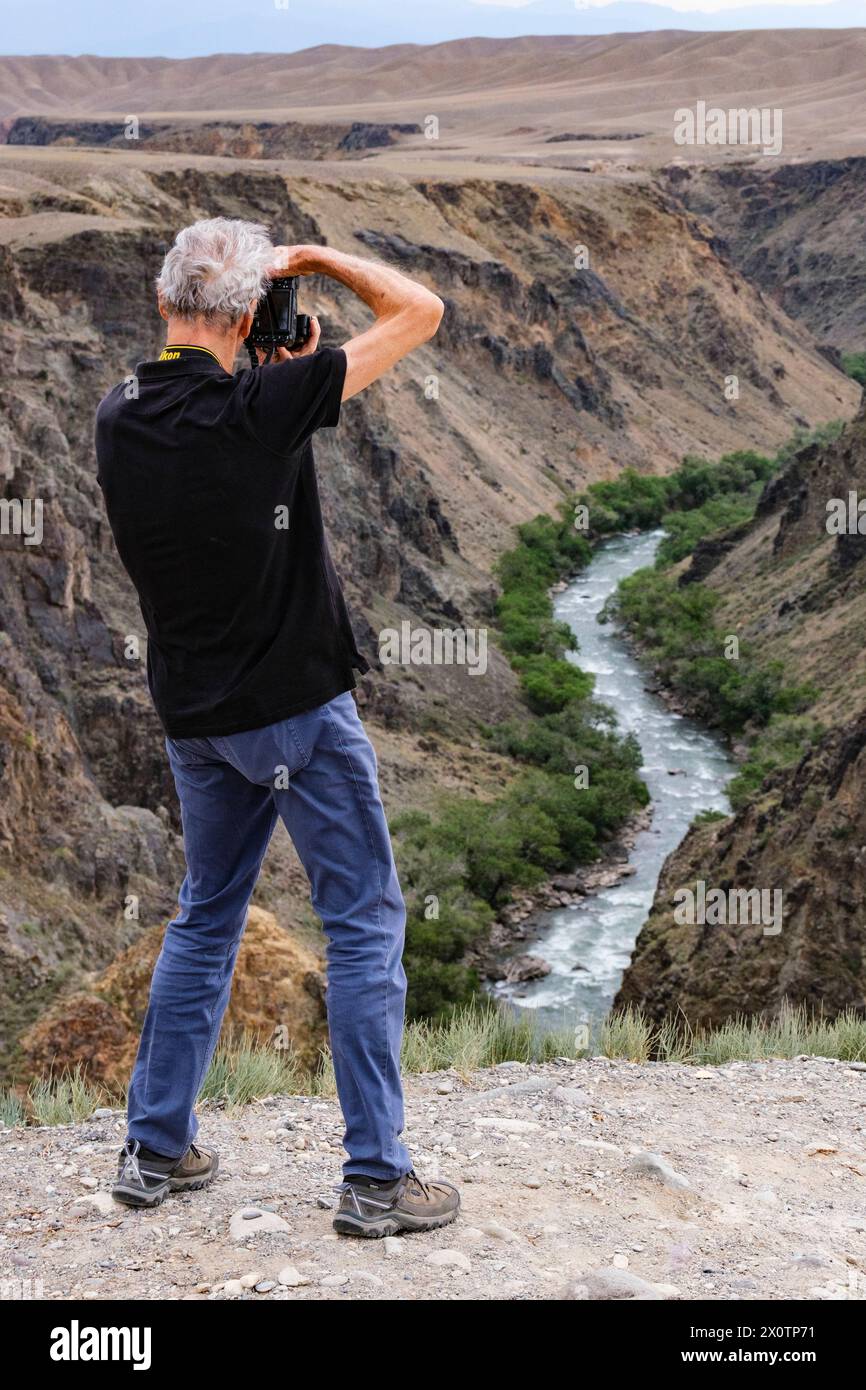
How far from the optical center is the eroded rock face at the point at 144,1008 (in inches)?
406

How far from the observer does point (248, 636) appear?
142 inches

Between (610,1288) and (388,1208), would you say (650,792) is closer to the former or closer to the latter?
(388,1208)

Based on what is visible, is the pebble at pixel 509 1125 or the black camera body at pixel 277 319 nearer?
the black camera body at pixel 277 319

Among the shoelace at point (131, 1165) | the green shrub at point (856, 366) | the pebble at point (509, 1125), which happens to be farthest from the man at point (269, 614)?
the green shrub at point (856, 366)

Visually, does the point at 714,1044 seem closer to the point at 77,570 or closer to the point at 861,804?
the point at 861,804

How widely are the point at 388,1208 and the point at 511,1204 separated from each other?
0.41 metres

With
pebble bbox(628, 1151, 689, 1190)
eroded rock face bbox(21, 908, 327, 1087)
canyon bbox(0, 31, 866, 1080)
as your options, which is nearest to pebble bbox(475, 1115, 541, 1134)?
pebble bbox(628, 1151, 689, 1190)

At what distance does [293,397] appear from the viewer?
3.39 meters

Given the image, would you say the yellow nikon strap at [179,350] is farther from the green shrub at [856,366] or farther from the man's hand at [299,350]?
the green shrub at [856,366]

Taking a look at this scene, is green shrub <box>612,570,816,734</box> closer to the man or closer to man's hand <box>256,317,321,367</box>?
man's hand <box>256,317,321,367</box>

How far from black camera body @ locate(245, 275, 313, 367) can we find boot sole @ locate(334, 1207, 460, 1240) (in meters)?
2.10

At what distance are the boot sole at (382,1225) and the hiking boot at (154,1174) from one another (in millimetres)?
529

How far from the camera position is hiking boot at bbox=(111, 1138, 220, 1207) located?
3961 millimetres

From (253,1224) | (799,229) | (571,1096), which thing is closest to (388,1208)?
(253,1224)
